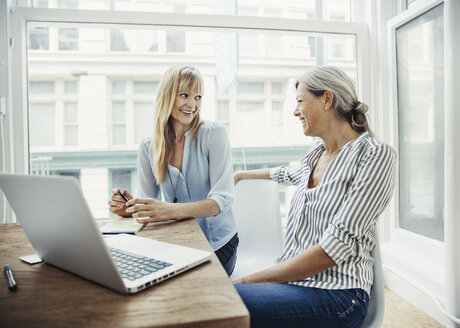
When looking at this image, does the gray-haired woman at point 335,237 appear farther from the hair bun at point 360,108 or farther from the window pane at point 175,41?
the window pane at point 175,41

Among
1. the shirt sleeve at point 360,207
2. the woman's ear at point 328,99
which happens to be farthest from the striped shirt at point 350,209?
the woman's ear at point 328,99

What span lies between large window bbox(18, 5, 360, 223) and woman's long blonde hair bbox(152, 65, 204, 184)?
684 millimetres

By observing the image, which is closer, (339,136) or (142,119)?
(339,136)

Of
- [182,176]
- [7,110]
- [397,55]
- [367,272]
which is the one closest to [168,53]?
[7,110]

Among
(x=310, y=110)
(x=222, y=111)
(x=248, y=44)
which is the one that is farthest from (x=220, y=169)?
(x=248, y=44)

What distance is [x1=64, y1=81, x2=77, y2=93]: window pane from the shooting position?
218 centimetres

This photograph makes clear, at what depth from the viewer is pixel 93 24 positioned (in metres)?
1.92

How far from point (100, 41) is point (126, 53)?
17 centimetres

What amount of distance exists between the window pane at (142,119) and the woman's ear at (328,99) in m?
1.41

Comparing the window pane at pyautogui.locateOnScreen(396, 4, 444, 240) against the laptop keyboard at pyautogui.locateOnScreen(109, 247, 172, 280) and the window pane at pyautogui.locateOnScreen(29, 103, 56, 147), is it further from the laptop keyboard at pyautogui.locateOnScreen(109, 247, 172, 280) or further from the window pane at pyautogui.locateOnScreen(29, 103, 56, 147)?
the window pane at pyautogui.locateOnScreen(29, 103, 56, 147)

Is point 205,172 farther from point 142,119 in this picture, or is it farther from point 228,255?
point 142,119

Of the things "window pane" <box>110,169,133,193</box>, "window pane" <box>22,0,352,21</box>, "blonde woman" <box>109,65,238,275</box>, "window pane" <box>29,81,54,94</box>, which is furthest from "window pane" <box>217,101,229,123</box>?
"window pane" <box>29,81,54,94</box>

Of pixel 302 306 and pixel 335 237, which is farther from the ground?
pixel 335 237

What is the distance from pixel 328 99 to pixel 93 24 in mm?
1488
